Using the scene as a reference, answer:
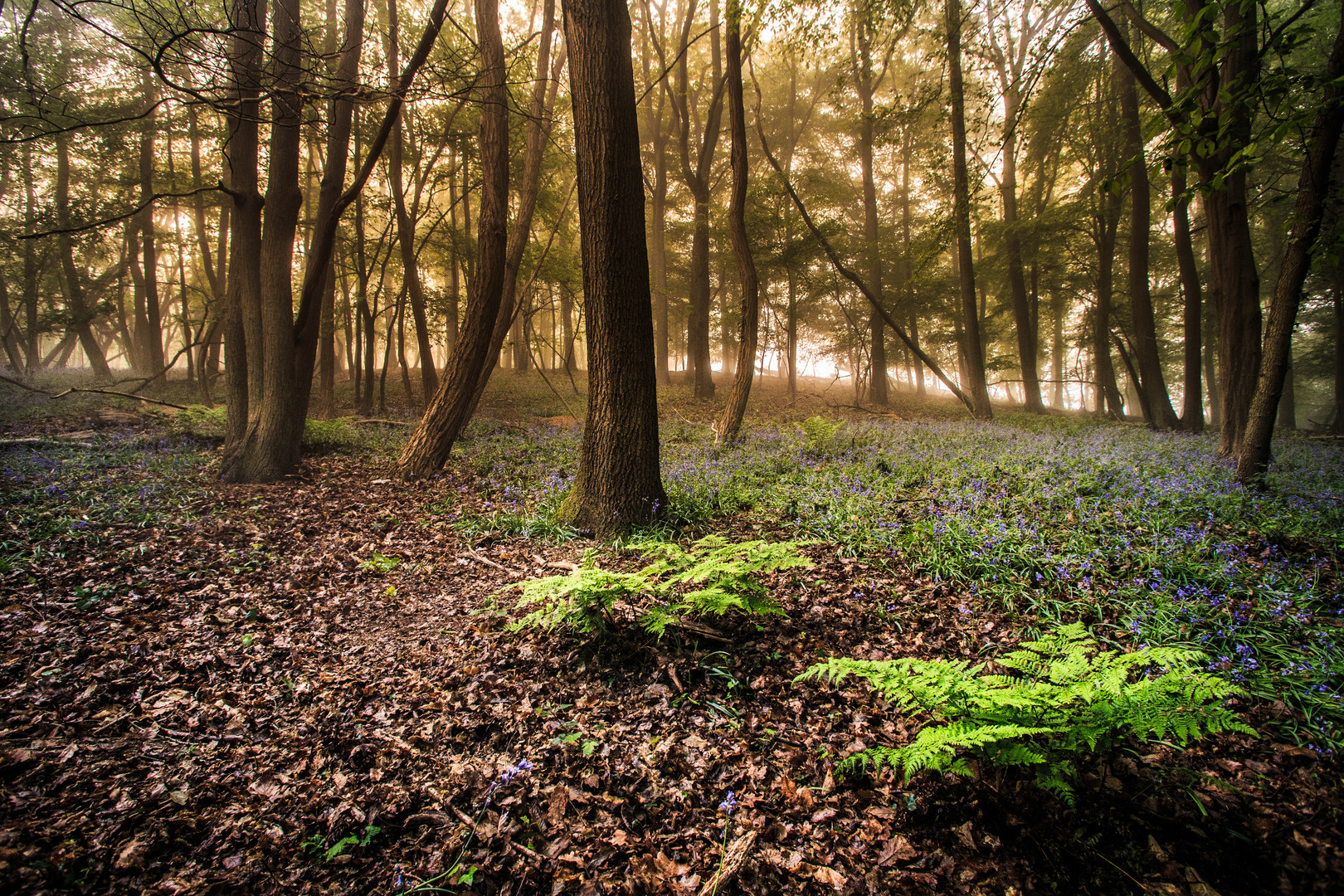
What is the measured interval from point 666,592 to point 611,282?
9.73 ft

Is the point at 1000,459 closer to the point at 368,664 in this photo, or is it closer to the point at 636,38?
the point at 368,664

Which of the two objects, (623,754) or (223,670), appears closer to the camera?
(623,754)

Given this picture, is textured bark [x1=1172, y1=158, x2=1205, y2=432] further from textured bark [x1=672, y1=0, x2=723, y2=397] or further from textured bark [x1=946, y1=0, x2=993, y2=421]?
textured bark [x1=672, y1=0, x2=723, y2=397]

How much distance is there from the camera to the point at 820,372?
178 ft

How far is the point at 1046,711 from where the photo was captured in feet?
6.40

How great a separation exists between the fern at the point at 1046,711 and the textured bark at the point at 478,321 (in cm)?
685

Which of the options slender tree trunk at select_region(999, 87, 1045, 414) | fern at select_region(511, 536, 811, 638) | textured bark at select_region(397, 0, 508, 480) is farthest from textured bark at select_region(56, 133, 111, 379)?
slender tree trunk at select_region(999, 87, 1045, 414)

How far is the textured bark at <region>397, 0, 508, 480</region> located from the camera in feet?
24.0

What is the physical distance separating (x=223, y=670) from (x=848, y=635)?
4086mm

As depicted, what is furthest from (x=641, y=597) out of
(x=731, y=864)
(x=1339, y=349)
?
(x=1339, y=349)

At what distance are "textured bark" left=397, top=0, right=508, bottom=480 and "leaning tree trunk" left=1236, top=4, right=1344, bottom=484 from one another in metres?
9.08

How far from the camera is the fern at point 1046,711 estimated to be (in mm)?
1744

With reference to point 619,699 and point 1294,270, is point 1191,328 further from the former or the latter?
point 619,699

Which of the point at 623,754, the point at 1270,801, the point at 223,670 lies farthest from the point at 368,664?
the point at 1270,801
